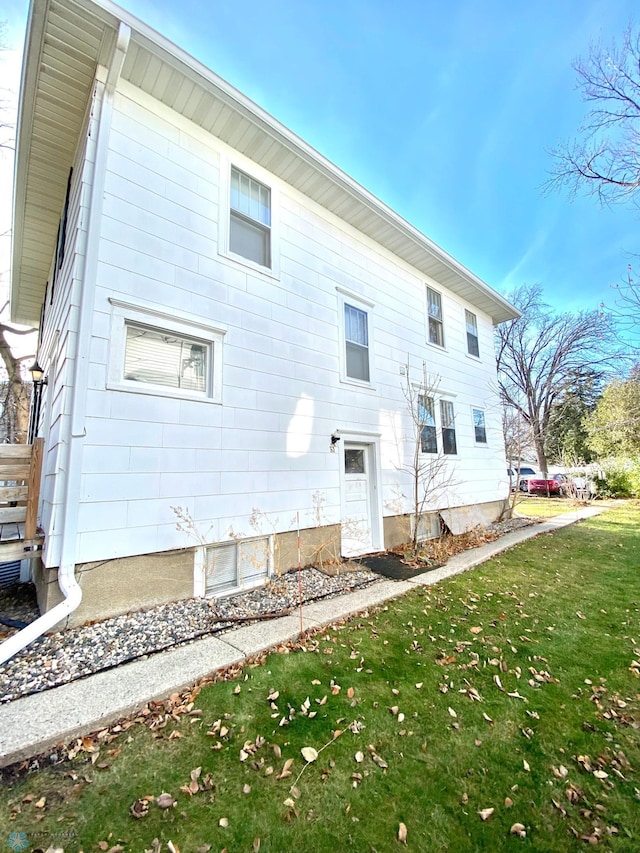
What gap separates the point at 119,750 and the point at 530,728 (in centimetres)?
259

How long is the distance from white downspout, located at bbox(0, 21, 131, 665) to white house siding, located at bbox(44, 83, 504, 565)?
82 millimetres

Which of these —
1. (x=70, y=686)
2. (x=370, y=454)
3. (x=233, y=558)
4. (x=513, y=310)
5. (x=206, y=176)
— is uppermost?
(x=513, y=310)

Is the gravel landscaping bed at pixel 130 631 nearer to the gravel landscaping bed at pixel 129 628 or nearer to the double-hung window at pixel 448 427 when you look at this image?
the gravel landscaping bed at pixel 129 628

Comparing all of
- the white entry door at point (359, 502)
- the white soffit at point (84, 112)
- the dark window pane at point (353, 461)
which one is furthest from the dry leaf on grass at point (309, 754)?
the white soffit at point (84, 112)

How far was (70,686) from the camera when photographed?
2719 mm

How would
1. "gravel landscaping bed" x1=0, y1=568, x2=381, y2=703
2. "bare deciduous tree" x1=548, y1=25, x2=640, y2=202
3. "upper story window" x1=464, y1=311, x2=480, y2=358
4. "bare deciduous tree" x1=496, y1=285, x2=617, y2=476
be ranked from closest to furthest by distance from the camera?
"gravel landscaping bed" x1=0, y1=568, x2=381, y2=703 < "bare deciduous tree" x1=548, y1=25, x2=640, y2=202 < "upper story window" x1=464, y1=311, x2=480, y2=358 < "bare deciduous tree" x1=496, y1=285, x2=617, y2=476

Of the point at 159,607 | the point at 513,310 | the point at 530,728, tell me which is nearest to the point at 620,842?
the point at 530,728

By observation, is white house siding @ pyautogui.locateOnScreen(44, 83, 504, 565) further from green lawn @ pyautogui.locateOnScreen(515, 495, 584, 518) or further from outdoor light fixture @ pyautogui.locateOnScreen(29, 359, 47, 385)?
green lawn @ pyautogui.locateOnScreen(515, 495, 584, 518)

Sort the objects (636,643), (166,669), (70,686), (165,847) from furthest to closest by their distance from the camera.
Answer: (636,643), (166,669), (70,686), (165,847)

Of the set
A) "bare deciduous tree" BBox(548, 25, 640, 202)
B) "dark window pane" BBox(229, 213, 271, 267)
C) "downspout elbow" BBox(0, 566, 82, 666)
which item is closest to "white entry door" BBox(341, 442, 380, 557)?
"dark window pane" BBox(229, 213, 271, 267)

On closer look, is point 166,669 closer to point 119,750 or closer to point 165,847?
point 119,750

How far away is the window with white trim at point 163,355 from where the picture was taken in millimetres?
4201

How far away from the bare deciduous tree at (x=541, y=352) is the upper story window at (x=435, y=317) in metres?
14.2

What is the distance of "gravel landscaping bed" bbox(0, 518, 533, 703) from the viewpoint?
291 cm
